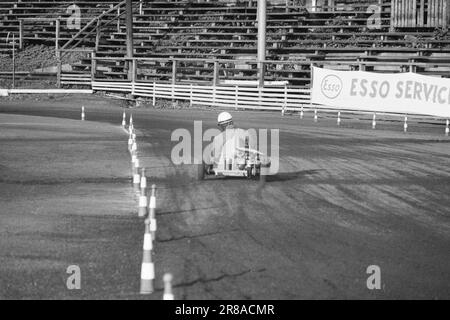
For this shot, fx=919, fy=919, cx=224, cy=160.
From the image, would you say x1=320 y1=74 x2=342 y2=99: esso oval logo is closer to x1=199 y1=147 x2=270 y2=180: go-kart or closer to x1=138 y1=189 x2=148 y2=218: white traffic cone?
x1=199 y1=147 x2=270 y2=180: go-kart

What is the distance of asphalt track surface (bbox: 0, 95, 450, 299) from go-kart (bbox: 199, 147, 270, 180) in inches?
9.7

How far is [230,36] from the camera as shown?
57625mm

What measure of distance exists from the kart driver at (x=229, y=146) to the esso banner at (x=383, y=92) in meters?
18.4

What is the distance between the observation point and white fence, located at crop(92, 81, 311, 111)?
44.6 meters

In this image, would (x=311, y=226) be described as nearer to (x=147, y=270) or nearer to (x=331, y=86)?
(x=147, y=270)

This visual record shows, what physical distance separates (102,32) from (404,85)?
31.2 metres

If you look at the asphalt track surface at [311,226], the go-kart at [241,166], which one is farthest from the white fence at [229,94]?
the go-kart at [241,166]

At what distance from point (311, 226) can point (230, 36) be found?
44.6 metres

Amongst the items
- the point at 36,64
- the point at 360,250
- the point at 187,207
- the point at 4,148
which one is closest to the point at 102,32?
the point at 36,64

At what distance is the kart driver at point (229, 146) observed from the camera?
1848cm

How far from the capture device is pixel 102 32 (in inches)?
2489

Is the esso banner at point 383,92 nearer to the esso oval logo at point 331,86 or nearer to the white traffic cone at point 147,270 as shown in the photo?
the esso oval logo at point 331,86

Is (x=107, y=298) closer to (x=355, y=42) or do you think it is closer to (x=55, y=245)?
(x=55, y=245)

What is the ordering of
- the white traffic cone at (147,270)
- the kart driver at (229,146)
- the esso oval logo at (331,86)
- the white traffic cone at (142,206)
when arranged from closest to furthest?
the white traffic cone at (147,270) < the white traffic cone at (142,206) < the kart driver at (229,146) < the esso oval logo at (331,86)
